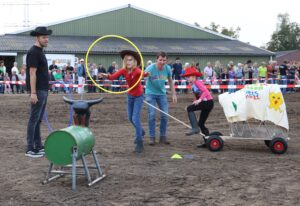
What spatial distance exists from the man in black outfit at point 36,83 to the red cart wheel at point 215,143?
3.08m

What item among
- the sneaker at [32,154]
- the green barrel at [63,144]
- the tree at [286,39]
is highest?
the tree at [286,39]

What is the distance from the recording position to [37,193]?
6.33 metres

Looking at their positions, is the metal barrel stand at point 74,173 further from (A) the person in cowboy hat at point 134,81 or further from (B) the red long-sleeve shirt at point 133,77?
(B) the red long-sleeve shirt at point 133,77

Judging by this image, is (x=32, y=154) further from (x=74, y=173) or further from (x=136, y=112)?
(x=74, y=173)

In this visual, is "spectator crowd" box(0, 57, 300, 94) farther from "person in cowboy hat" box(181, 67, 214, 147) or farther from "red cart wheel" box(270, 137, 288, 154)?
"red cart wheel" box(270, 137, 288, 154)

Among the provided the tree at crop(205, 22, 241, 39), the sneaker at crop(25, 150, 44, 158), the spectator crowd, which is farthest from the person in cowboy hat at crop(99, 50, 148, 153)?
the tree at crop(205, 22, 241, 39)

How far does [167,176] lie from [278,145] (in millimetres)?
2911

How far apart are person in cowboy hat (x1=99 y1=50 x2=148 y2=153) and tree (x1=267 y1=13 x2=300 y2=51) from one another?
96576 millimetres

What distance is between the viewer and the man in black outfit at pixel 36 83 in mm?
8336

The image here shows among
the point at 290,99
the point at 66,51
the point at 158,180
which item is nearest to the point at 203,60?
Answer: the point at 66,51

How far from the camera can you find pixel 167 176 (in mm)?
7094

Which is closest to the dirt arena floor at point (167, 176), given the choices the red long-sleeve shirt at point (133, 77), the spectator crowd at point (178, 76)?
the red long-sleeve shirt at point (133, 77)

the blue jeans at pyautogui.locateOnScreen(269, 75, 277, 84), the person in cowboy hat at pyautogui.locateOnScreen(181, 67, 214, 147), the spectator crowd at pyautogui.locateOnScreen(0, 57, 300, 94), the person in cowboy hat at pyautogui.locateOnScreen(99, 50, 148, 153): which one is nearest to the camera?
the person in cowboy hat at pyautogui.locateOnScreen(99, 50, 148, 153)

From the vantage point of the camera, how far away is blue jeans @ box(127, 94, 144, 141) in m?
8.98
